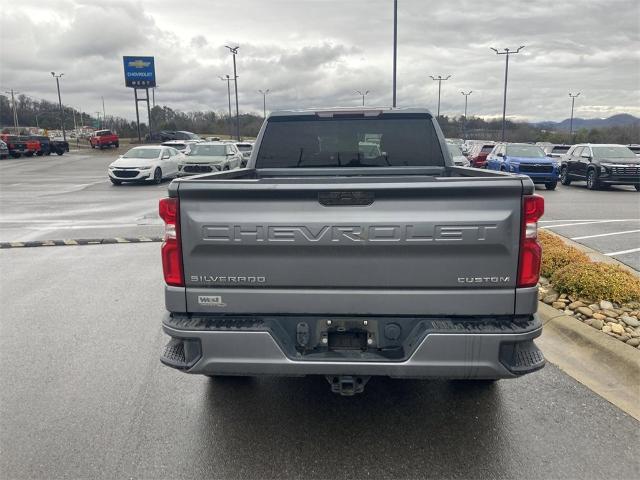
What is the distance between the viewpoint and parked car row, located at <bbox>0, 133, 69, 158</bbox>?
43.4 m

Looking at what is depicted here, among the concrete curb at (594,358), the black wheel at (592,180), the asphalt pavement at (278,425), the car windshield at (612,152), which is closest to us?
the asphalt pavement at (278,425)

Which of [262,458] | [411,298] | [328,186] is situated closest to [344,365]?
[411,298]

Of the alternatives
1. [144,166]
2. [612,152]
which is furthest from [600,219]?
[144,166]

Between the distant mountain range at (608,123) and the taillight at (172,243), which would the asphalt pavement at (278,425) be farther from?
the distant mountain range at (608,123)

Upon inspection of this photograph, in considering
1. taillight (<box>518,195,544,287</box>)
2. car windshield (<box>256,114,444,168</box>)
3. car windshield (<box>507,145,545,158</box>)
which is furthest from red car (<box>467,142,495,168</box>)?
taillight (<box>518,195,544,287</box>)

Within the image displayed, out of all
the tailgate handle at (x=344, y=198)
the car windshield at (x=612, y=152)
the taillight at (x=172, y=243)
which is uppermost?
the tailgate handle at (x=344, y=198)

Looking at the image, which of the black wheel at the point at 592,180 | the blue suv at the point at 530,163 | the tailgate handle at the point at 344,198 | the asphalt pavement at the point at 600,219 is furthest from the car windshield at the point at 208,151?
the tailgate handle at the point at 344,198

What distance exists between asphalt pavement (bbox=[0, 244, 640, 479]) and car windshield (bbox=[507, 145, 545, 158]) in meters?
18.7

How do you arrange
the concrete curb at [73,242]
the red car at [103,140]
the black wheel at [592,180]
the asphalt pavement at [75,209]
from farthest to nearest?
the red car at [103,140], the black wheel at [592,180], the asphalt pavement at [75,209], the concrete curb at [73,242]

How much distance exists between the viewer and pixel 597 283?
18.7 feet

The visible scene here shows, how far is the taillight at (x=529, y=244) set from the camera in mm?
2918

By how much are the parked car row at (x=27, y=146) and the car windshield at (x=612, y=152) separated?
4157 centimetres

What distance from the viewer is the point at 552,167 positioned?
2017 centimetres

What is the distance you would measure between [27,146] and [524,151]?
40898 mm
